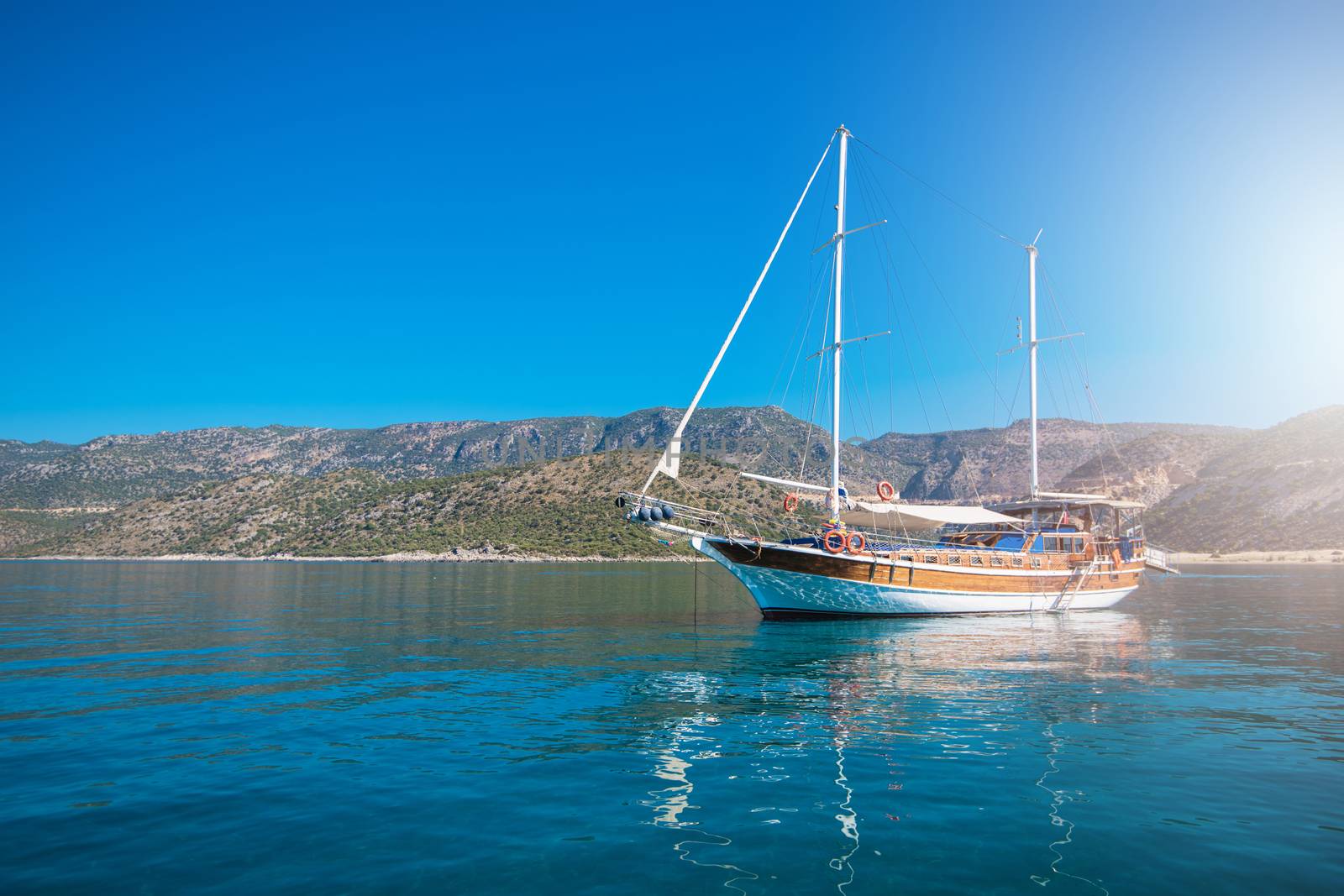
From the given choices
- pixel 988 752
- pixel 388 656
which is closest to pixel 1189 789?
pixel 988 752

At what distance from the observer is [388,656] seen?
82.7 ft

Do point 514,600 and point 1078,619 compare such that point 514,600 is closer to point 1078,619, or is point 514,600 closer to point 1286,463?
point 1078,619

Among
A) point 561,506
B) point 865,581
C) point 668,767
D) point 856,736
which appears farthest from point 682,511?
point 561,506

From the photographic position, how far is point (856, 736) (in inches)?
574

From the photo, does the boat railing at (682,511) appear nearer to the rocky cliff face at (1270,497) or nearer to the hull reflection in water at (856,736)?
the hull reflection in water at (856,736)

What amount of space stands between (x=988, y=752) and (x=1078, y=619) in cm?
3167

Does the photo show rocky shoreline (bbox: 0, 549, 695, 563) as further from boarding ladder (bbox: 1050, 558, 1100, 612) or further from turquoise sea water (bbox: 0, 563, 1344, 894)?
turquoise sea water (bbox: 0, 563, 1344, 894)

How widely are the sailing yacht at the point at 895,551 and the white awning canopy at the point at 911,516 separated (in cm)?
6

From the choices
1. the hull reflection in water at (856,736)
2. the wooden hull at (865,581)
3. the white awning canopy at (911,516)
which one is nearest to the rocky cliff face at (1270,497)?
the white awning canopy at (911,516)

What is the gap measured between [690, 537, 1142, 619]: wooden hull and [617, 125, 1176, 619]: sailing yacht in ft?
0.18

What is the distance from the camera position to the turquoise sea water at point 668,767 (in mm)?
8453

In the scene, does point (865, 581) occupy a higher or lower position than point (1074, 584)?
higher

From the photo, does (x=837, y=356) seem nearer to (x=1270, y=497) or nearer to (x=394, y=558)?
(x=394, y=558)

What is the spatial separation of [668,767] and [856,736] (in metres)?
4.06
